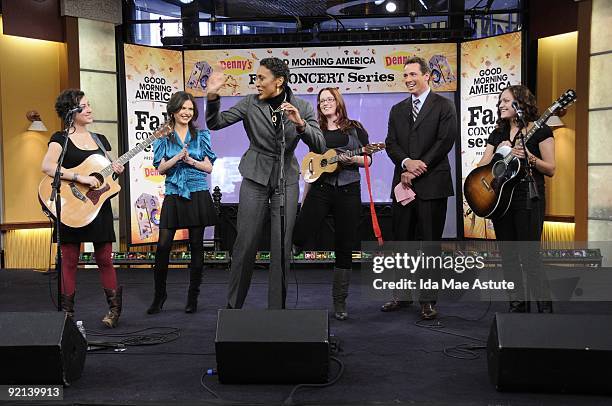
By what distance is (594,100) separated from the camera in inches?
280

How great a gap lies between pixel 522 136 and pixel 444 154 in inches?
23.6

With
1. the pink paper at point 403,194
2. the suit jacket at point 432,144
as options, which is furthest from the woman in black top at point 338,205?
the suit jacket at point 432,144

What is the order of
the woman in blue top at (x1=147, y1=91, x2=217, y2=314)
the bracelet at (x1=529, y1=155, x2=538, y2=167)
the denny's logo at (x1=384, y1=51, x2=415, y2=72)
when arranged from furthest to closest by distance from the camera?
the denny's logo at (x1=384, y1=51, x2=415, y2=72) → the woman in blue top at (x1=147, y1=91, x2=217, y2=314) → the bracelet at (x1=529, y1=155, x2=538, y2=167)

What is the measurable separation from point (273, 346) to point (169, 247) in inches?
88.6

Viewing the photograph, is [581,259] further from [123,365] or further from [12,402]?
[12,402]

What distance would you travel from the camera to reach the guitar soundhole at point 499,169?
4734mm

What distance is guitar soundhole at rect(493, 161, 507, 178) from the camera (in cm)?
473

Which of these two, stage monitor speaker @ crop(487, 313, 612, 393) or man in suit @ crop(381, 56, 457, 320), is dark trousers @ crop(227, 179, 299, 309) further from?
stage monitor speaker @ crop(487, 313, 612, 393)

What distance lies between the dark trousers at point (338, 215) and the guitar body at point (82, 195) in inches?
53.1

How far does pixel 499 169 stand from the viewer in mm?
4770

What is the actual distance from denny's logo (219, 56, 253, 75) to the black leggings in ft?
12.1

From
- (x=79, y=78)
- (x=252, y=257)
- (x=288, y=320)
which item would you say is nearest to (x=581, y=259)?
(x=252, y=257)

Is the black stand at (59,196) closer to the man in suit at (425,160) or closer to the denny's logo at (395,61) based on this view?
the man in suit at (425,160)

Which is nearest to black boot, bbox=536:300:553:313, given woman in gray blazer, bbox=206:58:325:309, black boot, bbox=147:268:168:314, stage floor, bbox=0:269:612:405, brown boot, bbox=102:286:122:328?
stage floor, bbox=0:269:612:405
